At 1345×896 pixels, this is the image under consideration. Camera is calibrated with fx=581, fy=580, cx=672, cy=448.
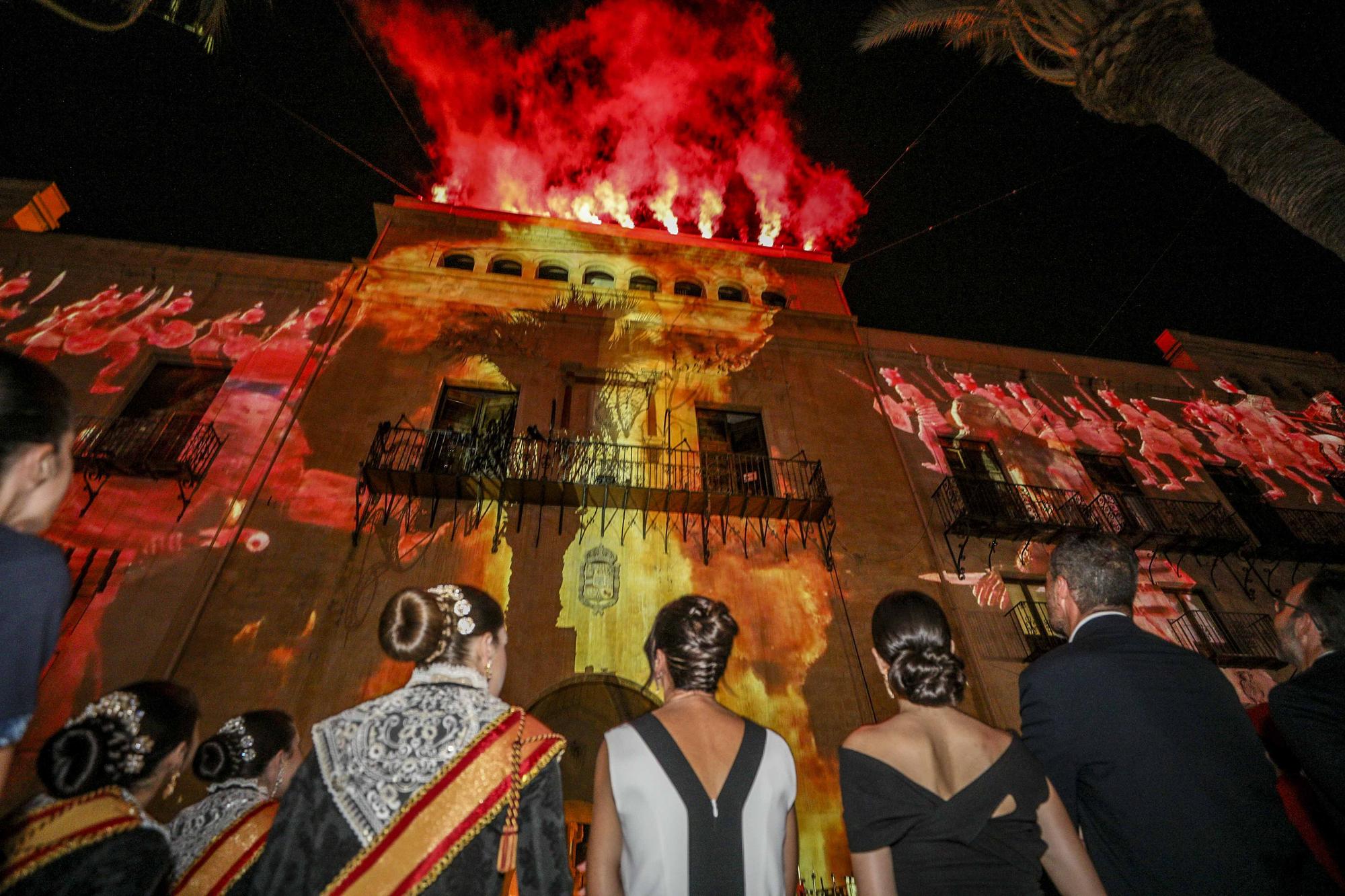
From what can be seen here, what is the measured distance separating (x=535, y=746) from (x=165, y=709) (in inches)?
64.1

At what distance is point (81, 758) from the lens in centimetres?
214

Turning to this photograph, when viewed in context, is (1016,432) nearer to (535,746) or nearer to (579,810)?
(579,810)

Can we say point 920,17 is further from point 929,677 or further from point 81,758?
point 81,758

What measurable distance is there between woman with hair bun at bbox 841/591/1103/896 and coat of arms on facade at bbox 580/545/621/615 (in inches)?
273

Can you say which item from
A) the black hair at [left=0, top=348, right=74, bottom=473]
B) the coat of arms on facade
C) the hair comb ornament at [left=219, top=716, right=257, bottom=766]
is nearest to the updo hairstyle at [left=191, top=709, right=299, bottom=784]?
the hair comb ornament at [left=219, top=716, right=257, bottom=766]

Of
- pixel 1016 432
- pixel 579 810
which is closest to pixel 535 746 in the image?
pixel 579 810

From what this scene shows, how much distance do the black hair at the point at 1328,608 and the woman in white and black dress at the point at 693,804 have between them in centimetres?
271

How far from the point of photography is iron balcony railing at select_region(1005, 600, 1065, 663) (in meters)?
9.72

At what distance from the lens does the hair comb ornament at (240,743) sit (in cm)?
311

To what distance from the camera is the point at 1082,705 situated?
2402 mm

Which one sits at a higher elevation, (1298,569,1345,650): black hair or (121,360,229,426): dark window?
(121,360,229,426): dark window

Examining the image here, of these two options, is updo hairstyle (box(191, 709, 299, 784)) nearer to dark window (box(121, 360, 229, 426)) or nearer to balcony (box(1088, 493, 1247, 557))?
dark window (box(121, 360, 229, 426))

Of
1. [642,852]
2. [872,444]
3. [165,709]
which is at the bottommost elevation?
[642,852]

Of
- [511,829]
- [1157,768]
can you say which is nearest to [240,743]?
[511,829]
